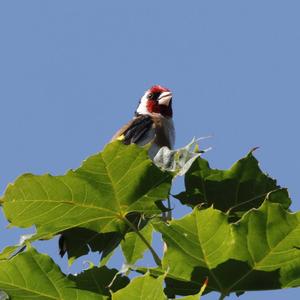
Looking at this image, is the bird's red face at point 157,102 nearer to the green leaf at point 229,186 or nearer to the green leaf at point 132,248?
the green leaf at point 132,248

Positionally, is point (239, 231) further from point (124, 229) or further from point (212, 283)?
point (124, 229)

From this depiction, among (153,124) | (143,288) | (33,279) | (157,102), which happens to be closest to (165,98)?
(157,102)

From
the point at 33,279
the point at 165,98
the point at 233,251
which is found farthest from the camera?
the point at 165,98

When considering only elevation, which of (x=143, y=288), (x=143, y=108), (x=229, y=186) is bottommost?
(x=143, y=288)

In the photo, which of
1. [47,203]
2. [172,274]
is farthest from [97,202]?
[172,274]

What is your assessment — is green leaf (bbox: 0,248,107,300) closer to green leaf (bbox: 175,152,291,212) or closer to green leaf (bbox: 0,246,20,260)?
green leaf (bbox: 0,246,20,260)

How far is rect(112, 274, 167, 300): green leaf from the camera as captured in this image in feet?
7.21

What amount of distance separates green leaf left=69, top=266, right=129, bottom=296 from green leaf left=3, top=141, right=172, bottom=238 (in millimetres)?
214

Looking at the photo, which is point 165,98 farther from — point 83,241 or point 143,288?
point 143,288

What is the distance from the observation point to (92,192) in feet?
9.20

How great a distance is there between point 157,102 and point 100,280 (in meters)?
5.33

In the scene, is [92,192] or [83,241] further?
[83,241]

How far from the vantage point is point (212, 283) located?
2605 mm

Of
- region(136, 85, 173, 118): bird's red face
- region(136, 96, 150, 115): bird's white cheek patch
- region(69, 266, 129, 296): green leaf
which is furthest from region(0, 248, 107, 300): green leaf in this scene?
region(136, 96, 150, 115): bird's white cheek patch
